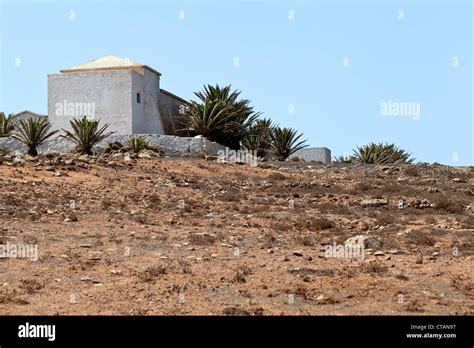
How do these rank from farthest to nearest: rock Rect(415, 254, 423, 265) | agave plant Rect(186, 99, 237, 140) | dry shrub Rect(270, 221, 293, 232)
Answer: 1. agave plant Rect(186, 99, 237, 140)
2. dry shrub Rect(270, 221, 293, 232)
3. rock Rect(415, 254, 423, 265)

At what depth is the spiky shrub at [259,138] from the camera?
33156 mm

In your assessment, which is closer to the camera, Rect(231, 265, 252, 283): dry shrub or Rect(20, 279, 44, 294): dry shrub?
Rect(20, 279, 44, 294): dry shrub

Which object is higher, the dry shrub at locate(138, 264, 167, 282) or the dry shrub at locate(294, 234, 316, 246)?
the dry shrub at locate(294, 234, 316, 246)

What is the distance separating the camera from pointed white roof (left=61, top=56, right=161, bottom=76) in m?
32.1

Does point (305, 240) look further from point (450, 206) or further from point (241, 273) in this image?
point (450, 206)

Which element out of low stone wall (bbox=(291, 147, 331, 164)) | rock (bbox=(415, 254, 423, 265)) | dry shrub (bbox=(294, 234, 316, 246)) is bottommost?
rock (bbox=(415, 254, 423, 265))

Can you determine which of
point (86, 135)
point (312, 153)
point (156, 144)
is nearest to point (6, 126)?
point (86, 135)

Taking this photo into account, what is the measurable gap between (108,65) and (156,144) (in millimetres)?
5160

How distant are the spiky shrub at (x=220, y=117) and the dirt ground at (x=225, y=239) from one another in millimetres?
7838

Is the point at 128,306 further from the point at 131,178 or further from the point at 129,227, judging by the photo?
the point at 131,178

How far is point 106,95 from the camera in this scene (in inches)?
1245

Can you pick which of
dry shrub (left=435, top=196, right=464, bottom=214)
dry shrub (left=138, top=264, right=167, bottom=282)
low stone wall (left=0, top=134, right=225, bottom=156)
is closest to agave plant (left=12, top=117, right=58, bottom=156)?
low stone wall (left=0, top=134, right=225, bottom=156)

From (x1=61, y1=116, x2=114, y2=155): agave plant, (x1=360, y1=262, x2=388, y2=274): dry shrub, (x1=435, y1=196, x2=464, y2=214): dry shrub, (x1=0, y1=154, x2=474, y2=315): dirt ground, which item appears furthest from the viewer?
(x1=61, y1=116, x2=114, y2=155): agave plant

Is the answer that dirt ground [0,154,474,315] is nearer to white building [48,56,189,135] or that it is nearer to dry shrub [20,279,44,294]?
dry shrub [20,279,44,294]
